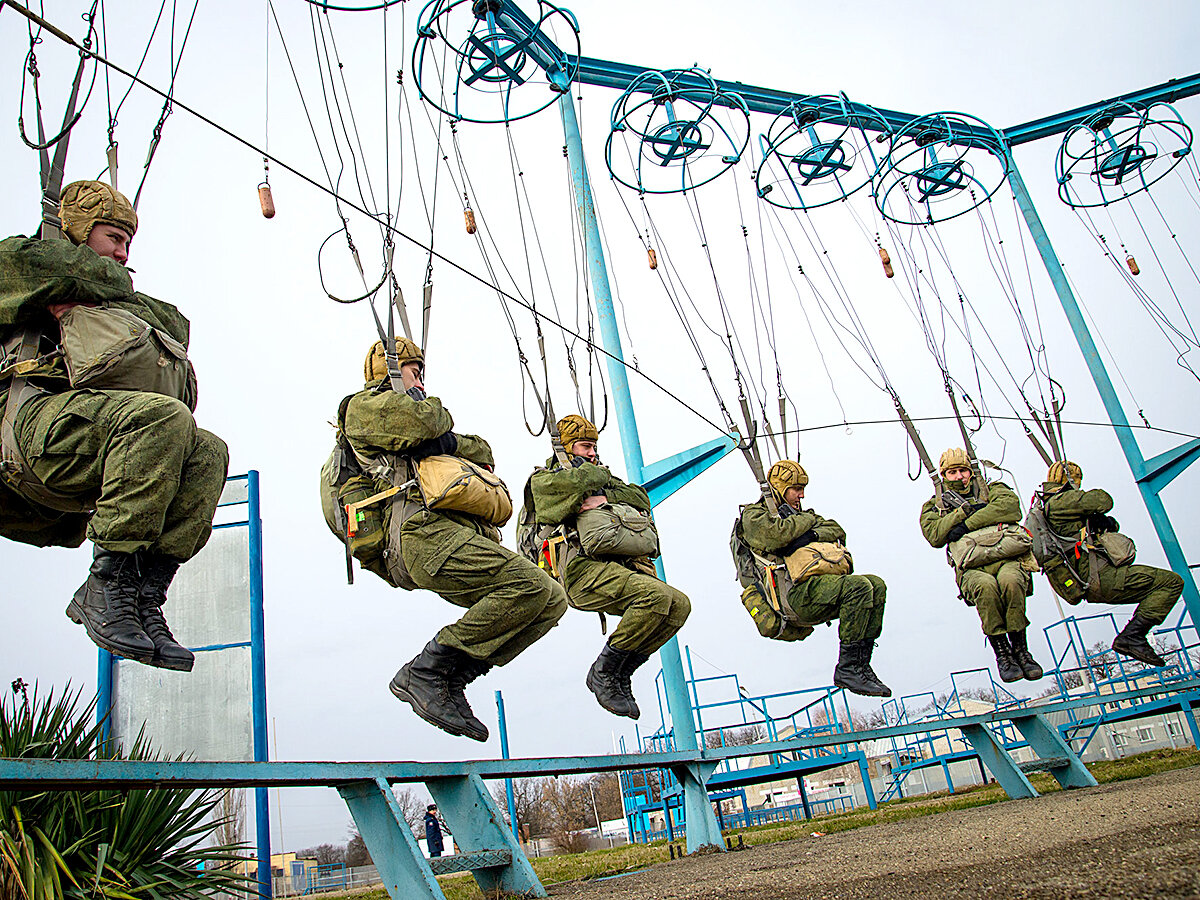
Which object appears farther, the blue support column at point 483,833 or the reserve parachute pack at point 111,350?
the blue support column at point 483,833

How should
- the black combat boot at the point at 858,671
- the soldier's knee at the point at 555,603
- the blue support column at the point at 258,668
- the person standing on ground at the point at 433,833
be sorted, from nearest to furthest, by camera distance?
the soldier's knee at the point at 555,603 → the blue support column at the point at 258,668 → the black combat boot at the point at 858,671 → the person standing on ground at the point at 433,833

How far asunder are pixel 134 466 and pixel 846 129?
8.58 metres

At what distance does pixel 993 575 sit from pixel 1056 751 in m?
1.69

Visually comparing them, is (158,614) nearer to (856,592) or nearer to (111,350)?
(111,350)

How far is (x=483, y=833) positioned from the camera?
3918mm

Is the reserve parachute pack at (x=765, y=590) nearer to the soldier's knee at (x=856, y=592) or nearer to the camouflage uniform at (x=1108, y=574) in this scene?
the soldier's knee at (x=856, y=592)

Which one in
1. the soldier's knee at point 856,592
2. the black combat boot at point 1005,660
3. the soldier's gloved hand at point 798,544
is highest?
the soldier's gloved hand at point 798,544

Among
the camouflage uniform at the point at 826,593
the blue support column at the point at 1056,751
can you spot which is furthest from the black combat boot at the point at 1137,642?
the camouflage uniform at the point at 826,593

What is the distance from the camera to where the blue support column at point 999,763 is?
662 centimetres

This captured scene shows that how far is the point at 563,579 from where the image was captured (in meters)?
6.16

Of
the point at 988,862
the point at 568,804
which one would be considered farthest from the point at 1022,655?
the point at 568,804

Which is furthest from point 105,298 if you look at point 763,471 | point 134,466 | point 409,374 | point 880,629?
point 880,629

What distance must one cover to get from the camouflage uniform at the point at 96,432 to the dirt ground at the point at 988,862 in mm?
2340

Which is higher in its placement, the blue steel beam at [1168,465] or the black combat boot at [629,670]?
the blue steel beam at [1168,465]
